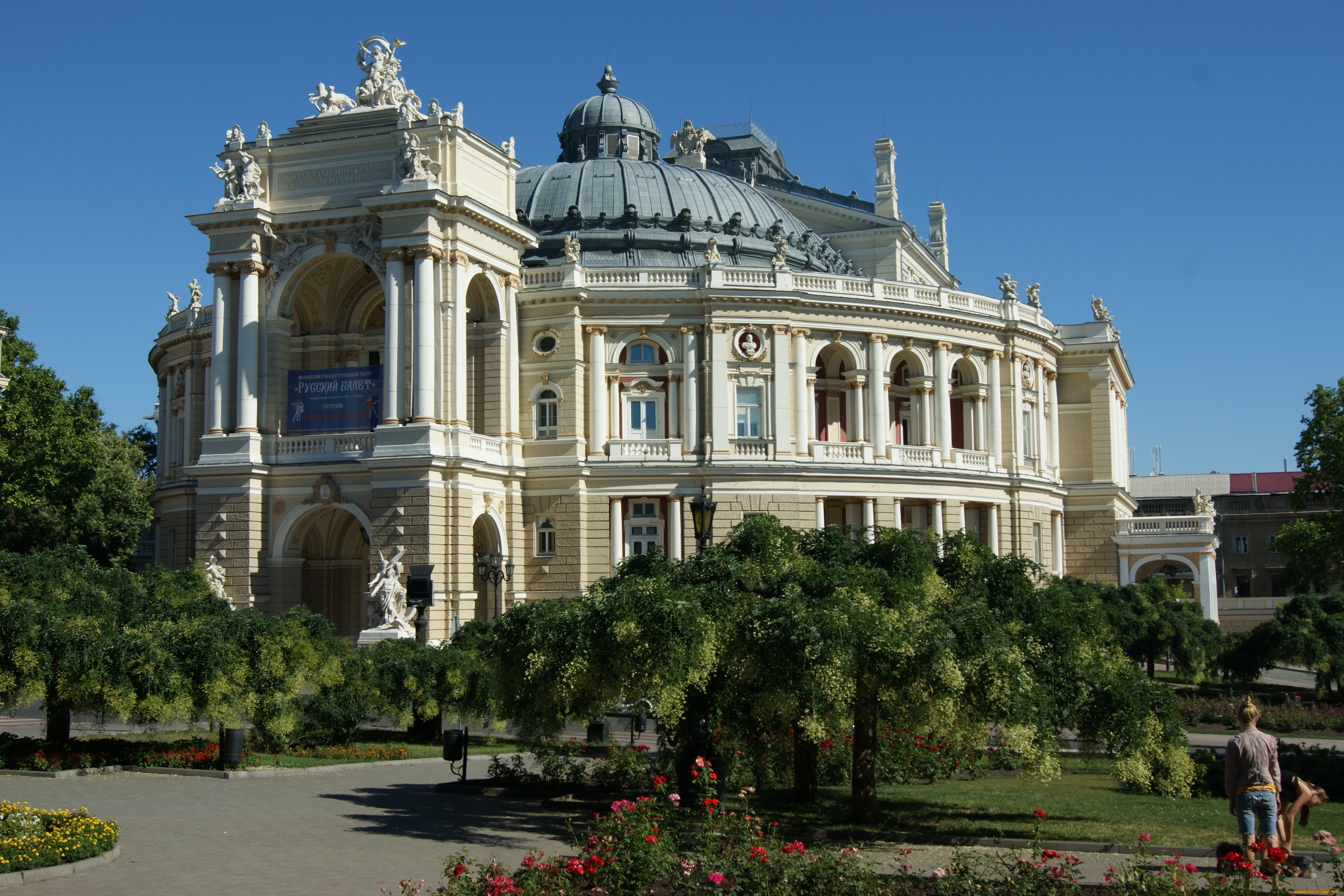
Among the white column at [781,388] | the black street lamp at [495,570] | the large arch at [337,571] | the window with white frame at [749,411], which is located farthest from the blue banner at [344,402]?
the white column at [781,388]

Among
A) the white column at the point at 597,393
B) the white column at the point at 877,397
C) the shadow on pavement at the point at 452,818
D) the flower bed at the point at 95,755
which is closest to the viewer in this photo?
the shadow on pavement at the point at 452,818

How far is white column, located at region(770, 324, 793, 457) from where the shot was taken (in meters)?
53.8

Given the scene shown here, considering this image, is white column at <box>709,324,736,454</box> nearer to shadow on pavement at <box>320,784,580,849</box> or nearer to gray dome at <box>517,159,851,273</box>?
gray dome at <box>517,159,851,273</box>

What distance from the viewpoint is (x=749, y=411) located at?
179ft

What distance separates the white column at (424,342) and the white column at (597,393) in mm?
7675

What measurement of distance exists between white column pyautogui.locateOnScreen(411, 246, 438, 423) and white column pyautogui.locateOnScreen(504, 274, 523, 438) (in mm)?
5009

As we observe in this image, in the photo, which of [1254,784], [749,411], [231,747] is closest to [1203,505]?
[749,411]

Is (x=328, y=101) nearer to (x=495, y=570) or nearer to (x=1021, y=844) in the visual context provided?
(x=495, y=570)

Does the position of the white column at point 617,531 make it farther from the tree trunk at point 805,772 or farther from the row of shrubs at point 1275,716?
the tree trunk at point 805,772

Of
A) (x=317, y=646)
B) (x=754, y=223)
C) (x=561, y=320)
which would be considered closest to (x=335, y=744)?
(x=317, y=646)

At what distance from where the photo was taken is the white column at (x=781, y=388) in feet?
176

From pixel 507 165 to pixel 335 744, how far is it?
96.5 ft

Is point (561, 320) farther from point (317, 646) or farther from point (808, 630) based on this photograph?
point (808, 630)

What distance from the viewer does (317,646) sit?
2842 centimetres
